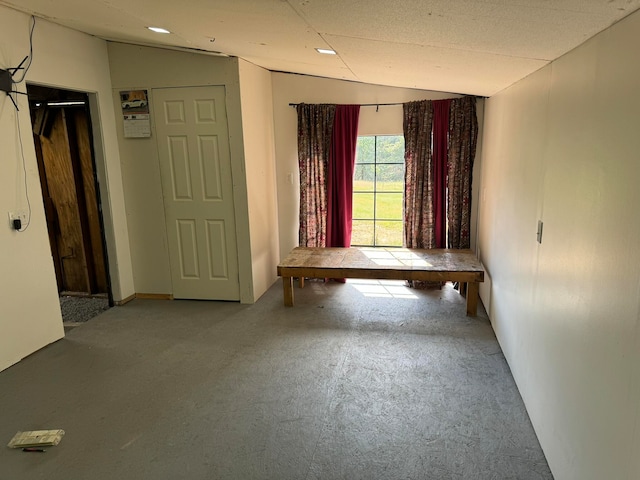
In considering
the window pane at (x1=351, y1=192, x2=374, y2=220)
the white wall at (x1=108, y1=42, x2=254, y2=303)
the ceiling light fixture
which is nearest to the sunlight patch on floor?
the window pane at (x1=351, y1=192, x2=374, y2=220)

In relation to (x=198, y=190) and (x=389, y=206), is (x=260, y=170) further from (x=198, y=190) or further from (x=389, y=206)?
(x=389, y=206)

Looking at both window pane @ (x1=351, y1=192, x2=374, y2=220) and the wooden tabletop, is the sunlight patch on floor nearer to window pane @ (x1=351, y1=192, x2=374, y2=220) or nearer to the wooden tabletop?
the wooden tabletop

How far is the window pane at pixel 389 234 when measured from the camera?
16.0 ft

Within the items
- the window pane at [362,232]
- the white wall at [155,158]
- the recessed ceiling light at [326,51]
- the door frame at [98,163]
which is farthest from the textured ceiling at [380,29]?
the window pane at [362,232]

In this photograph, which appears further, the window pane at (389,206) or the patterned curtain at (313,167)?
the window pane at (389,206)

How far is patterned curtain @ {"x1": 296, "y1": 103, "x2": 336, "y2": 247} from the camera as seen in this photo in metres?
4.39

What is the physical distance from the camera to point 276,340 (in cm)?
331

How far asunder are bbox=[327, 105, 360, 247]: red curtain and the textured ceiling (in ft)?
2.96

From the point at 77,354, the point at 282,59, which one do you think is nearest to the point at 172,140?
the point at 282,59

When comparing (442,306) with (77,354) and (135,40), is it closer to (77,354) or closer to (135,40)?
(77,354)

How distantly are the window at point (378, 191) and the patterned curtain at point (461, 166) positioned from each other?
1.87ft

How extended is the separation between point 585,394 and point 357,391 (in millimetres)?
1345

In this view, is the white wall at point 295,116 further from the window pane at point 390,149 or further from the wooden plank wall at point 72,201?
the wooden plank wall at point 72,201

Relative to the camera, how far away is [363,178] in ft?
15.4
